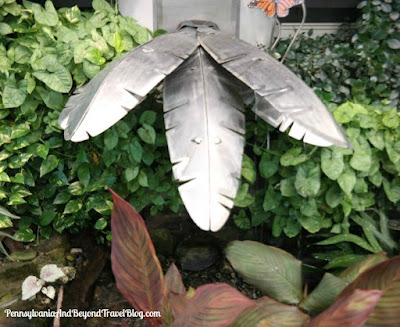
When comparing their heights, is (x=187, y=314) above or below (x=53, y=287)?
above

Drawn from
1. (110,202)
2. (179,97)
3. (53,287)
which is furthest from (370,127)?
(53,287)

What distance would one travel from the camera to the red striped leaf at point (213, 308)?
928 mm

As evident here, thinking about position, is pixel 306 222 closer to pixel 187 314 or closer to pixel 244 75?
pixel 244 75

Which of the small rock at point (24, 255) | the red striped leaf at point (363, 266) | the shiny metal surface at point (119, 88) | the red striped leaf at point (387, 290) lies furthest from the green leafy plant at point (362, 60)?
the small rock at point (24, 255)

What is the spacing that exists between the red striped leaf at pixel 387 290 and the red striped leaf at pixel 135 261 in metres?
0.58

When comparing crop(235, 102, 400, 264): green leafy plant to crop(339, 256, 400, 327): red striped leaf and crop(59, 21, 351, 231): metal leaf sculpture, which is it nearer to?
crop(59, 21, 351, 231): metal leaf sculpture

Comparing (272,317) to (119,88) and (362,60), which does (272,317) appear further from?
(362,60)

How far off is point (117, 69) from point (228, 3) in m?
1.26

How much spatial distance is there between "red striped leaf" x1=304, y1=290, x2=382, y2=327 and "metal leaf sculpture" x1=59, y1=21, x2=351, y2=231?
1.41ft

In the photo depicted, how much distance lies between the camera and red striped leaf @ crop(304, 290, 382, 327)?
2.85 ft

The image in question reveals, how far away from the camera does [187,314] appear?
3.07 feet

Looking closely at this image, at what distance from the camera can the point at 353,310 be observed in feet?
2.89

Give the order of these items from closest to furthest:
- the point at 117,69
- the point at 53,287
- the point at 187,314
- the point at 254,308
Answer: the point at 187,314, the point at 254,308, the point at 117,69, the point at 53,287

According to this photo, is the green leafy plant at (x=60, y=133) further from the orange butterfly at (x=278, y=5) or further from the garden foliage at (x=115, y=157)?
the orange butterfly at (x=278, y=5)
